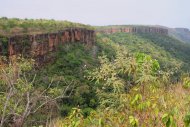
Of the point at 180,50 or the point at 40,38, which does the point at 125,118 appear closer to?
the point at 40,38

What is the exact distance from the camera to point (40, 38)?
42438 mm

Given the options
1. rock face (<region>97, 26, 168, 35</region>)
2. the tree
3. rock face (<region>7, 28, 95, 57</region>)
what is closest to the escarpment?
rock face (<region>7, 28, 95, 57</region>)

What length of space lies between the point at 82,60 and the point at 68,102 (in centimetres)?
1358

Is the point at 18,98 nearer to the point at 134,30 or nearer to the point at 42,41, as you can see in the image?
the point at 42,41

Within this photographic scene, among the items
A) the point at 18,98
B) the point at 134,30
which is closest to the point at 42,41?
the point at 18,98

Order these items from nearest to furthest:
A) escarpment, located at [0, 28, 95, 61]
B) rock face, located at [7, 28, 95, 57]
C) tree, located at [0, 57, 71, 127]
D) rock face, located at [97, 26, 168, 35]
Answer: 1. tree, located at [0, 57, 71, 127]
2. escarpment, located at [0, 28, 95, 61]
3. rock face, located at [7, 28, 95, 57]
4. rock face, located at [97, 26, 168, 35]

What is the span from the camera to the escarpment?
3762 centimetres

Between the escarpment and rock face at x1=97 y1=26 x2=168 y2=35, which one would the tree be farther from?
rock face at x1=97 y1=26 x2=168 y2=35

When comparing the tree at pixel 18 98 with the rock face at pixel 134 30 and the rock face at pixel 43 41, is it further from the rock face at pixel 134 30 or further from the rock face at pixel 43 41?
the rock face at pixel 134 30

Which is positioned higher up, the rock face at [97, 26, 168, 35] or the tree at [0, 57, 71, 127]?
the tree at [0, 57, 71, 127]

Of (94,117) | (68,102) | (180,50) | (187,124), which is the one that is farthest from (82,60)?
(180,50)

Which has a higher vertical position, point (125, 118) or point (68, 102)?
point (125, 118)

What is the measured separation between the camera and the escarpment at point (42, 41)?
37.6 meters

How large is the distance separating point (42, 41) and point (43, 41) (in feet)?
0.86
